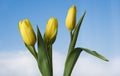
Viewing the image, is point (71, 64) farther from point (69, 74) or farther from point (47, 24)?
point (47, 24)

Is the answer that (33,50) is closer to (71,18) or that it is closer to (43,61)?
(43,61)

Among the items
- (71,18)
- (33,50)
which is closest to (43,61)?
(33,50)

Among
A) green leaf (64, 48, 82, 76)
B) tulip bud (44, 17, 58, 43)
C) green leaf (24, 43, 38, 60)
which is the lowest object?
green leaf (64, 48, 82, 76)

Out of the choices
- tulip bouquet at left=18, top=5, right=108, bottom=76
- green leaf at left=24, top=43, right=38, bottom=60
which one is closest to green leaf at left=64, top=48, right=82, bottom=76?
tulip bouquet at left=18, top=5, right=108, bottom=76

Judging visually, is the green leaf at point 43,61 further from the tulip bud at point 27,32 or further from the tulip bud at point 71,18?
the tulip bud at point 71,18

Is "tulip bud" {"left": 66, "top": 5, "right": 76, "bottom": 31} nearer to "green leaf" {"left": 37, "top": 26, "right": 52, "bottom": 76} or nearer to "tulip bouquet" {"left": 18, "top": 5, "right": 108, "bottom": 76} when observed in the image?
"tulip bouquet" {"left": 18, "top": 5, "right": 108, "bottom": 76}
